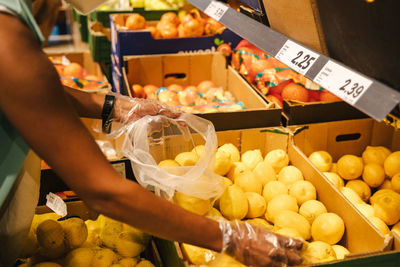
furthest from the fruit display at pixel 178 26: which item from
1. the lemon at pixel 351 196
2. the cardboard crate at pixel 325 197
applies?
the lemon at pixel 351 196

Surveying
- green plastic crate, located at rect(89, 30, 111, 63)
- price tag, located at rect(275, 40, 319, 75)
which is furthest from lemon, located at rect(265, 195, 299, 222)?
green plastic crate, located at rect(89, 30, 111, 63)

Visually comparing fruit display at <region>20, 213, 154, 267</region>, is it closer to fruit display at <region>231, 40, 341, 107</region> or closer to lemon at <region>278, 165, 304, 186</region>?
lemon at <region>278, 165, 304, 186</region>

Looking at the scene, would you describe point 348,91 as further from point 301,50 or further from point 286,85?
point 286,85

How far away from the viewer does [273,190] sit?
5.56 ft

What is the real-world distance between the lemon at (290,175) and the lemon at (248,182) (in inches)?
4.9

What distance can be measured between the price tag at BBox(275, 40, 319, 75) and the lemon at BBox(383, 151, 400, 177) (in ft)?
2.84

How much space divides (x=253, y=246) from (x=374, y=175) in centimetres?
98

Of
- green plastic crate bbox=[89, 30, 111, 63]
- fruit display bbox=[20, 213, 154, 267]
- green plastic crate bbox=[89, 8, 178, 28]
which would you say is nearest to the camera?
fruit display bbox=[20, 213, 154, 267]

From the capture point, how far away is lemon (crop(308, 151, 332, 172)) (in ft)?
6.25

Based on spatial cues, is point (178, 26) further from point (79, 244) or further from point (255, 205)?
point (79, 244)

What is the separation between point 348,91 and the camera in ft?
3.02

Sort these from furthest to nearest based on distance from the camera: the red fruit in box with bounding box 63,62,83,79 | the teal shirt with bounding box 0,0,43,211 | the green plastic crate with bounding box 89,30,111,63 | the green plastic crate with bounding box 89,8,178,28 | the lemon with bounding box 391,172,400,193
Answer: the green plastic crate with bounding box 89,8,178,28 < the green plastic crate with bounding box 89,30,111,63 < the red fruit in box with bounding box 63,62,83,79 < the lemon with bounding box 391,172,400,193 < the teal shirt with bounding box 0,0,43,211

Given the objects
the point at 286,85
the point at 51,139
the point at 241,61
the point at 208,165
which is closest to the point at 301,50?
the point at 208,165

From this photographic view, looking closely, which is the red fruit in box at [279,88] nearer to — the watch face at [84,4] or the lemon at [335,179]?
the lemon at [335,179]
